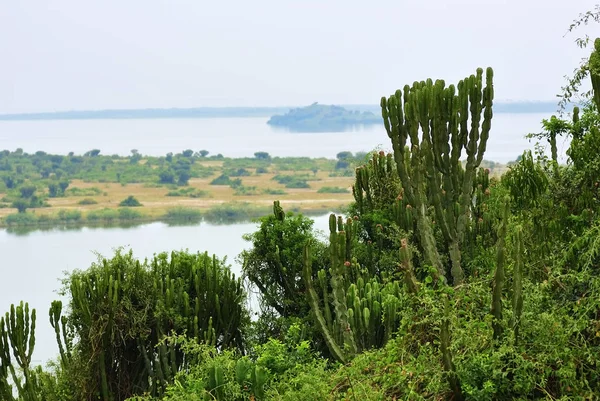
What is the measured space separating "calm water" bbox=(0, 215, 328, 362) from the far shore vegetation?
3.10m

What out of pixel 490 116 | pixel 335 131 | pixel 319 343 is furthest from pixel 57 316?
pixel 335 131

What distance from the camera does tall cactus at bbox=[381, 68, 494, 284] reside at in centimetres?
927

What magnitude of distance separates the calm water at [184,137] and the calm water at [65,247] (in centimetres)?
2052

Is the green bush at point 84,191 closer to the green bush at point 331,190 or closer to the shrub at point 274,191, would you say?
the shrub at point 274,191

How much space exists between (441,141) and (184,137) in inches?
5055

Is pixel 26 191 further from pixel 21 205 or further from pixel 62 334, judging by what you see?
pixel 62 334

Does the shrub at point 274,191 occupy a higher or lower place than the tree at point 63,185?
lower

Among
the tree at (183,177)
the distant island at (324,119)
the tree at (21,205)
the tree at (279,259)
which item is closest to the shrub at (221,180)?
the tree at (183,177)

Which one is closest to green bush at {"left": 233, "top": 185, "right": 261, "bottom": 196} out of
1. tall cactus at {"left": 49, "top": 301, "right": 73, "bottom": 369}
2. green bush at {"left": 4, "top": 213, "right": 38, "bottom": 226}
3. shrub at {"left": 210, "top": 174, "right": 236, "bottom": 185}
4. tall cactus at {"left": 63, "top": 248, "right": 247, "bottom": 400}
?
shrub at {"left": 210, "top": 174, "right": 236, "bottom": 185}

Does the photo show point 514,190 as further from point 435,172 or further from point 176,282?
point 176,282

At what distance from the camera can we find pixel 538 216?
832cm

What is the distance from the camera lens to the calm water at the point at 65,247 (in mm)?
35344

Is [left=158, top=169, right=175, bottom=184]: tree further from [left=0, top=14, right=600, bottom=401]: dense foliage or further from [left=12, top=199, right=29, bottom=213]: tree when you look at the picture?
[left=0, top=14, right=600, bottom=401]: dense foliage

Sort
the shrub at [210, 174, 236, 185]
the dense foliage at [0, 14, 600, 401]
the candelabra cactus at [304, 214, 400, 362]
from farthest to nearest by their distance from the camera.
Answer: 1. the shrub at [210, 174, 236, 185]
2. the candelabra cactus at [304, 214, 400, 362]
3. the dense foliage at [0, 14, 600, 401]
